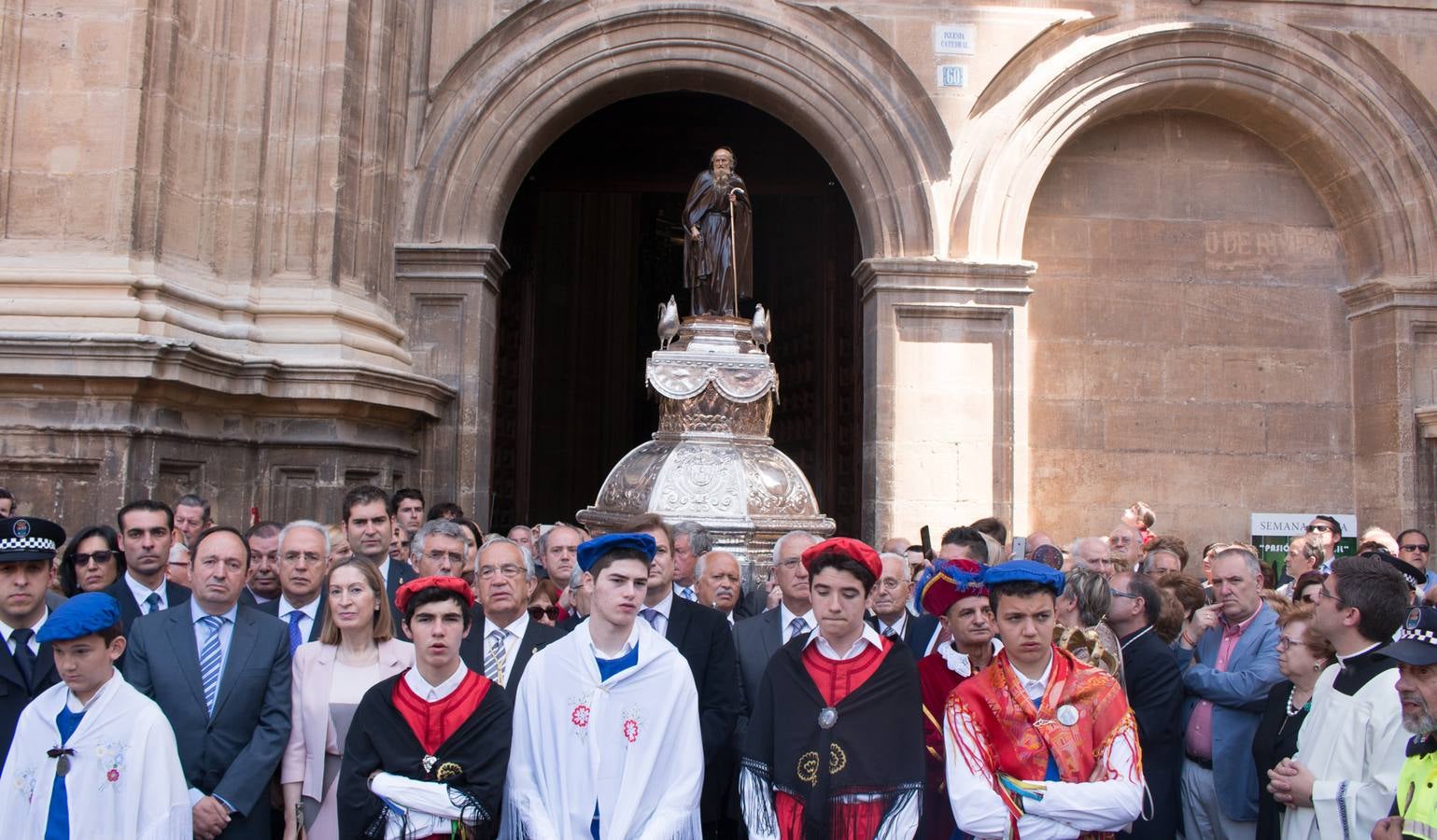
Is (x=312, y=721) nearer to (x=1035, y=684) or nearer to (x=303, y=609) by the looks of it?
(x=303, y=609)

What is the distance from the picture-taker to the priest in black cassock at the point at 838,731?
3555 millimetres

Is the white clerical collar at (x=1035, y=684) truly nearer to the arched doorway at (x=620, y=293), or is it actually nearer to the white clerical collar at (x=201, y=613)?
the white clerical collar at (x=201, y=613)

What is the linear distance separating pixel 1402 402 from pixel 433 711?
1003 centimetres

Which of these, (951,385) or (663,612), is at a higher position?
(951,385)

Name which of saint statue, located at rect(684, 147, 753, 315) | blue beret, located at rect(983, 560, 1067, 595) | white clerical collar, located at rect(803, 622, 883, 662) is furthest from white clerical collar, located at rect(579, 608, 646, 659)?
saint statue, located at rect(684, 147, 753, 315)

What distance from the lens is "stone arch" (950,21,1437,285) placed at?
1088 centimetres

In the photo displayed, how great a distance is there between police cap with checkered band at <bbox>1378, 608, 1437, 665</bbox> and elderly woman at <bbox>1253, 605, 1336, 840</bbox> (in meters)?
0.91

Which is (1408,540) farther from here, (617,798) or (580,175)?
(580,175)

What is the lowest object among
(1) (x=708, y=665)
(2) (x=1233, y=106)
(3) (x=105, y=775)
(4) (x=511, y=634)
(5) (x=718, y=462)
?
(3) (x=105, y=775)

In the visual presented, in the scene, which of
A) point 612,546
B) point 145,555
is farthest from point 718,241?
point 612,546

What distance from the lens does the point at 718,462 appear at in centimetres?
811

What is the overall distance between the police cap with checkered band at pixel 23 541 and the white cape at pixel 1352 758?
4084mm

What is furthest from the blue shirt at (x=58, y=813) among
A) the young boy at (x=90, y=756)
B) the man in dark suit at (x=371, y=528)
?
the man in dark suit at (x=371, y=528)

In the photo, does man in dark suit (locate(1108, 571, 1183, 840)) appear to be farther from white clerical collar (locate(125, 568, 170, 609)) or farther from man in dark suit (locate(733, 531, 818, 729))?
white clerical collar (locate(125, 568, 170, 609))
